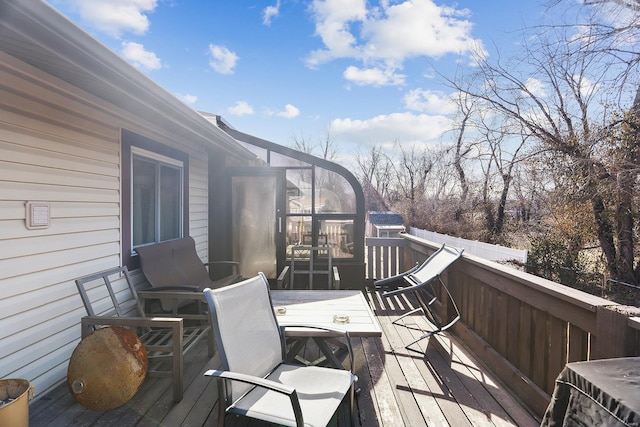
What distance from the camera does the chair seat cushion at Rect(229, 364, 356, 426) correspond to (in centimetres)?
155

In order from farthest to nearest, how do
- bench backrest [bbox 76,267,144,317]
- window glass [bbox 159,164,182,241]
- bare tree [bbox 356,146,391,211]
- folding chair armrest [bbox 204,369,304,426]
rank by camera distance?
bare tree [bbox 356,146,391,211], window glass [bbox 159,164,182,241], bench backrest [bbox 76,267,144,317], folding chair armrest [bbox 204,369,304,426]

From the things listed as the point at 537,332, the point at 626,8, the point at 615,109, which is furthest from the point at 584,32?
the point at 537,332

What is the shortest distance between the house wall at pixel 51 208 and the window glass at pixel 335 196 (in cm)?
279

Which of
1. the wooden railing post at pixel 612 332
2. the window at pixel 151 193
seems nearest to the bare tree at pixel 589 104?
the wooden railing post at pixel 612 332

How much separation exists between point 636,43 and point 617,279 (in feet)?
14.5

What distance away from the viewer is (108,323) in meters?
2.36

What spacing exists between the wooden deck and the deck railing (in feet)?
0.57

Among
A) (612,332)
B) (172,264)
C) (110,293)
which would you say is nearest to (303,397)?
(612,332)

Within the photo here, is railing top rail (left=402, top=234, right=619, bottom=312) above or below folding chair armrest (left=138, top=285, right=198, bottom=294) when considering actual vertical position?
above

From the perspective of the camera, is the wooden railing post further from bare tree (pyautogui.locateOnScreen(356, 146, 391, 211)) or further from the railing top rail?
bare tree (pyautogui.locateOnScreen(356, 146, 391, 211))

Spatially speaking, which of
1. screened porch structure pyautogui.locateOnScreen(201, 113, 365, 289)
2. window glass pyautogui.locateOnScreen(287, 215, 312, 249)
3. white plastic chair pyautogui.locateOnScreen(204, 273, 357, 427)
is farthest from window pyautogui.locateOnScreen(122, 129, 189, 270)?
white plastic chair pyautogui.locateOnScreen(204, 273, 357, 427)

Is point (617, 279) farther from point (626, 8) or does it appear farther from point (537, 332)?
point (537, 332)

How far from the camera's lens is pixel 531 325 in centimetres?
228

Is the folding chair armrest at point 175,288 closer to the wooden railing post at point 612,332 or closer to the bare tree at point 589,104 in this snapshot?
the wooden railing post at point 612,332
